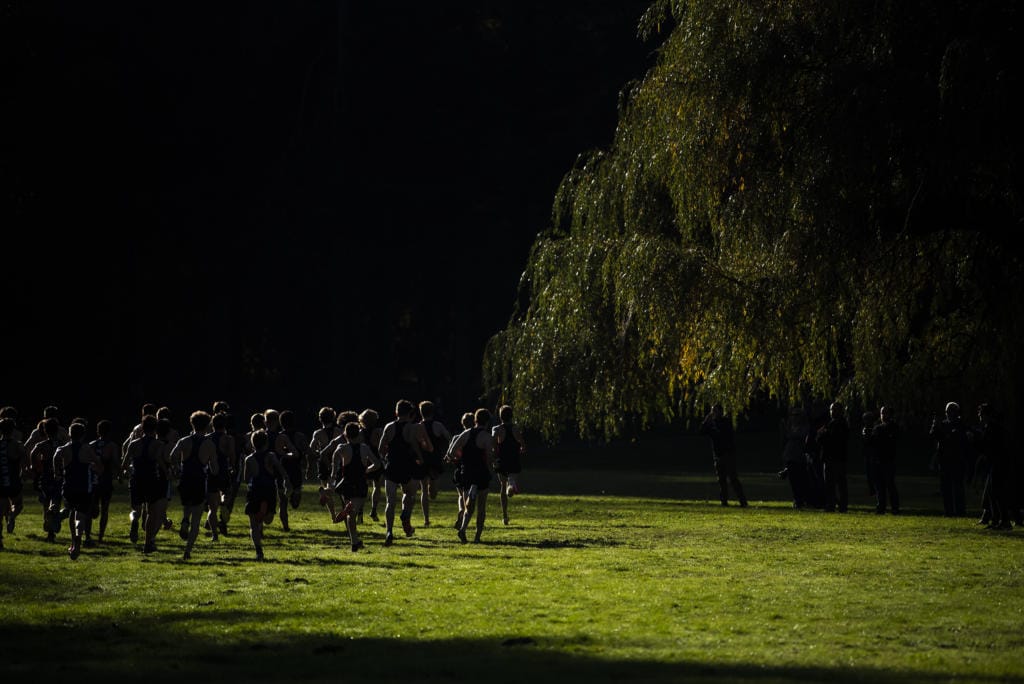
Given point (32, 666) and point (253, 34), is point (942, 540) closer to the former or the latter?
point (32, 666)

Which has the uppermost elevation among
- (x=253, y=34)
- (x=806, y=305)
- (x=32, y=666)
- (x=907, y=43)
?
(x=253, y=34)

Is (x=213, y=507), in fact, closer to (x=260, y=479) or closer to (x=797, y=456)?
(x=260, y=479)

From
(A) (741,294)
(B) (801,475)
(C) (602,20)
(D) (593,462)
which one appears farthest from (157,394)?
(A) (741,294)

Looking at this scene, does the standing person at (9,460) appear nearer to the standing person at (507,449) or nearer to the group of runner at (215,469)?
the group of runner at (215,469)

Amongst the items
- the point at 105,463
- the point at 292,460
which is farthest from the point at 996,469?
the point at 105,463

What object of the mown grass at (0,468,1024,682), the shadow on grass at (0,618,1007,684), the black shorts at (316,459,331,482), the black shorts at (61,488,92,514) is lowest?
the shadow on grass at (0,618,1007,684)

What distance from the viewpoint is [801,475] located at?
30.2 metres

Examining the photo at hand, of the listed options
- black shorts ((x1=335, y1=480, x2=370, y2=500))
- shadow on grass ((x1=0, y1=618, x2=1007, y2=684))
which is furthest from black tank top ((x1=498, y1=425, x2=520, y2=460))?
shadow on grass ((x1=0, y1=618, x2=1007, y2=684))

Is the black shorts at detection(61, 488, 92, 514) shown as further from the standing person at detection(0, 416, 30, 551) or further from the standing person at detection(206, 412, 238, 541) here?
the standing person at detection(0, 416, 30, 551)

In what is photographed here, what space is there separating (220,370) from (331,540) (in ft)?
134

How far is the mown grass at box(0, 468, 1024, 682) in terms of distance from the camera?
11211mm

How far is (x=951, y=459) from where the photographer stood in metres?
27.4

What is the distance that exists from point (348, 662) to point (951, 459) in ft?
60.1

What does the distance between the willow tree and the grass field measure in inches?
110
